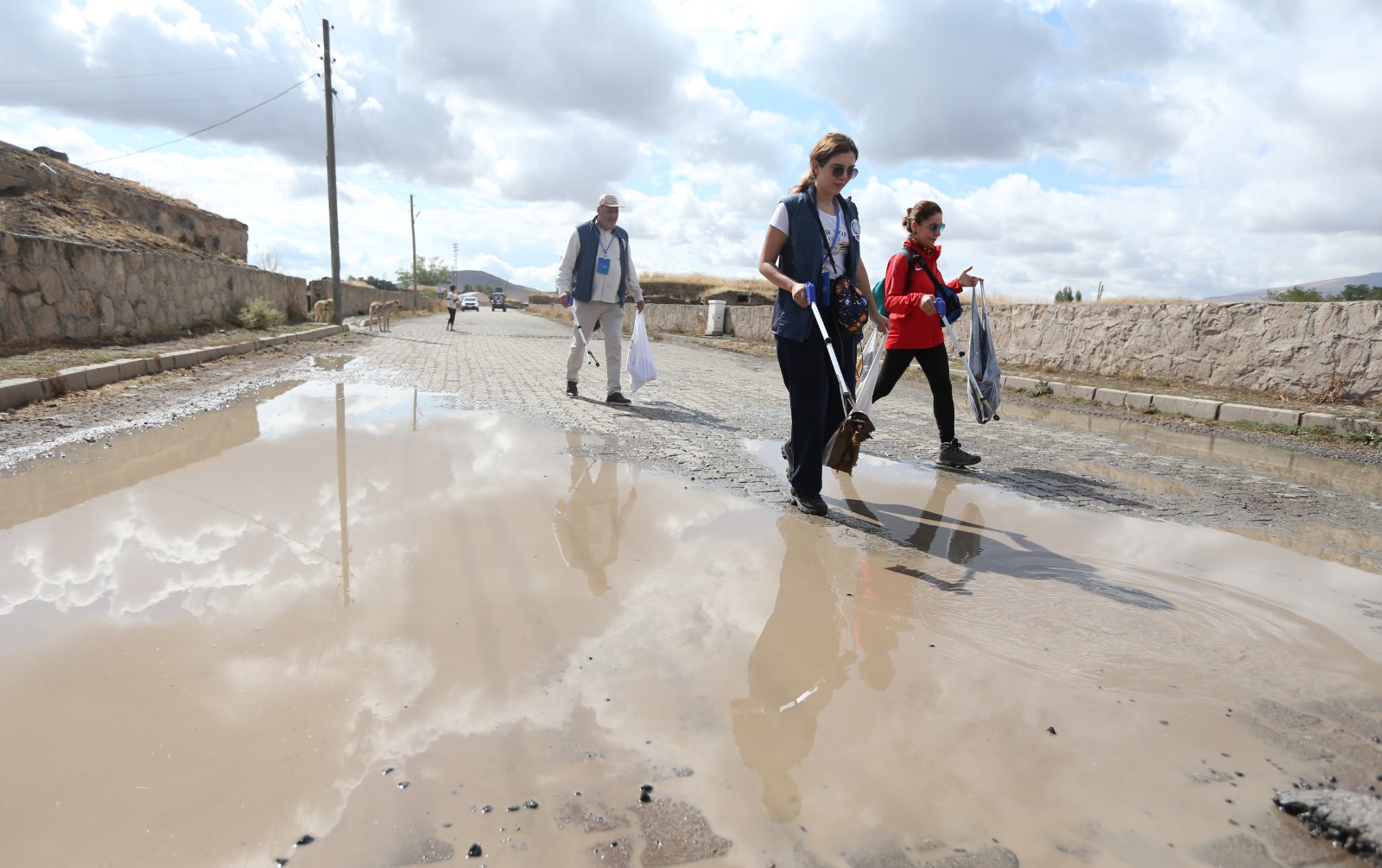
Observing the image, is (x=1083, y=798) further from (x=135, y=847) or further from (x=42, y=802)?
(x=42, y=802)

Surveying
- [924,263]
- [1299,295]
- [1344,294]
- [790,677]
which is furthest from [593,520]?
[1299,295]

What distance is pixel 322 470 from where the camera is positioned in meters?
4.46

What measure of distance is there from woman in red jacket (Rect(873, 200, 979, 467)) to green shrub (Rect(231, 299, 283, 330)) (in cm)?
1352

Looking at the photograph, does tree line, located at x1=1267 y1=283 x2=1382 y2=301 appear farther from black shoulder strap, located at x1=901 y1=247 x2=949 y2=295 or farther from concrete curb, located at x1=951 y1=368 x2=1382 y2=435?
black shoulder strap, located at x1=901 y1=247 x2=949 y2=295

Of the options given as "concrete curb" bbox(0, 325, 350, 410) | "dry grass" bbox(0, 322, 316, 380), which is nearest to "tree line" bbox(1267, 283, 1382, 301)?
"concrete curb" bbox(0, 325, 350, 410)

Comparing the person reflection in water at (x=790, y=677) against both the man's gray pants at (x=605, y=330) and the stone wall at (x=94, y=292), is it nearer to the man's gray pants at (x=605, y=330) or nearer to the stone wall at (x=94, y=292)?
the man's gray pants at (x=605, y=330)

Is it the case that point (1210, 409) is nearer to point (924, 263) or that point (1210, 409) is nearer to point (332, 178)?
point (924, 263)

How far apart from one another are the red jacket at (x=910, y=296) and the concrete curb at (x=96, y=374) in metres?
6.42

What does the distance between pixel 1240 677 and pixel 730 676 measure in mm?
1546

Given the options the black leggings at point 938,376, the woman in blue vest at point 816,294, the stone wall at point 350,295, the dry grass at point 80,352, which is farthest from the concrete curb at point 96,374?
the stone wall at point 350,295

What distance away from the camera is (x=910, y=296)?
505cm

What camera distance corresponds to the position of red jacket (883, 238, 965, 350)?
5.12 m

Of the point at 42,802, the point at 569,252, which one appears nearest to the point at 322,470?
the point at 42,802

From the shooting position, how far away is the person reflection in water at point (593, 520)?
3.16 metres
